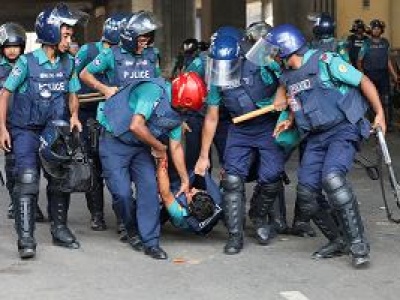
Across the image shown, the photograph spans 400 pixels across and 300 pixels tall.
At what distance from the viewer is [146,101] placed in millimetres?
6273

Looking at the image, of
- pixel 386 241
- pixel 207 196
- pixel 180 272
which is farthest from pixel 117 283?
pixel 386 241

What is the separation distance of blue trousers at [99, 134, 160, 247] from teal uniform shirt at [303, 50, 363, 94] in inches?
55.7

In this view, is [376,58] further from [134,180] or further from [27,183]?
[27,183]

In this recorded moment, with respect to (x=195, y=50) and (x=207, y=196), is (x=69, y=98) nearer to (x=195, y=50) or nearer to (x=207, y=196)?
(x=207, y=196)

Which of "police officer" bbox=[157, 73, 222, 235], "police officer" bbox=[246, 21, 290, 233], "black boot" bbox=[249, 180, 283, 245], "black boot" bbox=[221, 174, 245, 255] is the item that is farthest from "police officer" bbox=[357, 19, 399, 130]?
"black boot" bbox=[221, 174, 245, 255]

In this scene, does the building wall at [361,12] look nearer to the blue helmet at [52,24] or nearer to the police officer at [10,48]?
the police officer at [10,48]

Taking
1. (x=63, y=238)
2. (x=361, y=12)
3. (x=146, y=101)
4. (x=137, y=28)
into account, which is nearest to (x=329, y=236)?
(x=146, y=101)

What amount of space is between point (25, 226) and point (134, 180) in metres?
0.86

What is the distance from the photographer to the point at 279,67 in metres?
6.60

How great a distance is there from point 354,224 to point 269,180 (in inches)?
36.8

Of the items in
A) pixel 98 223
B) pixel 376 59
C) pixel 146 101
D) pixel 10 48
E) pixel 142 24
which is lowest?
pixel 98 223

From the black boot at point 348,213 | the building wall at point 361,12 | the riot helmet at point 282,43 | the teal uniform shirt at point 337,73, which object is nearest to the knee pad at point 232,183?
the black boot at point 348,213

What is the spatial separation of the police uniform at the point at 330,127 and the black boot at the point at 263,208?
21.8 inches

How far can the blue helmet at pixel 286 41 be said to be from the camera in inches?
244
